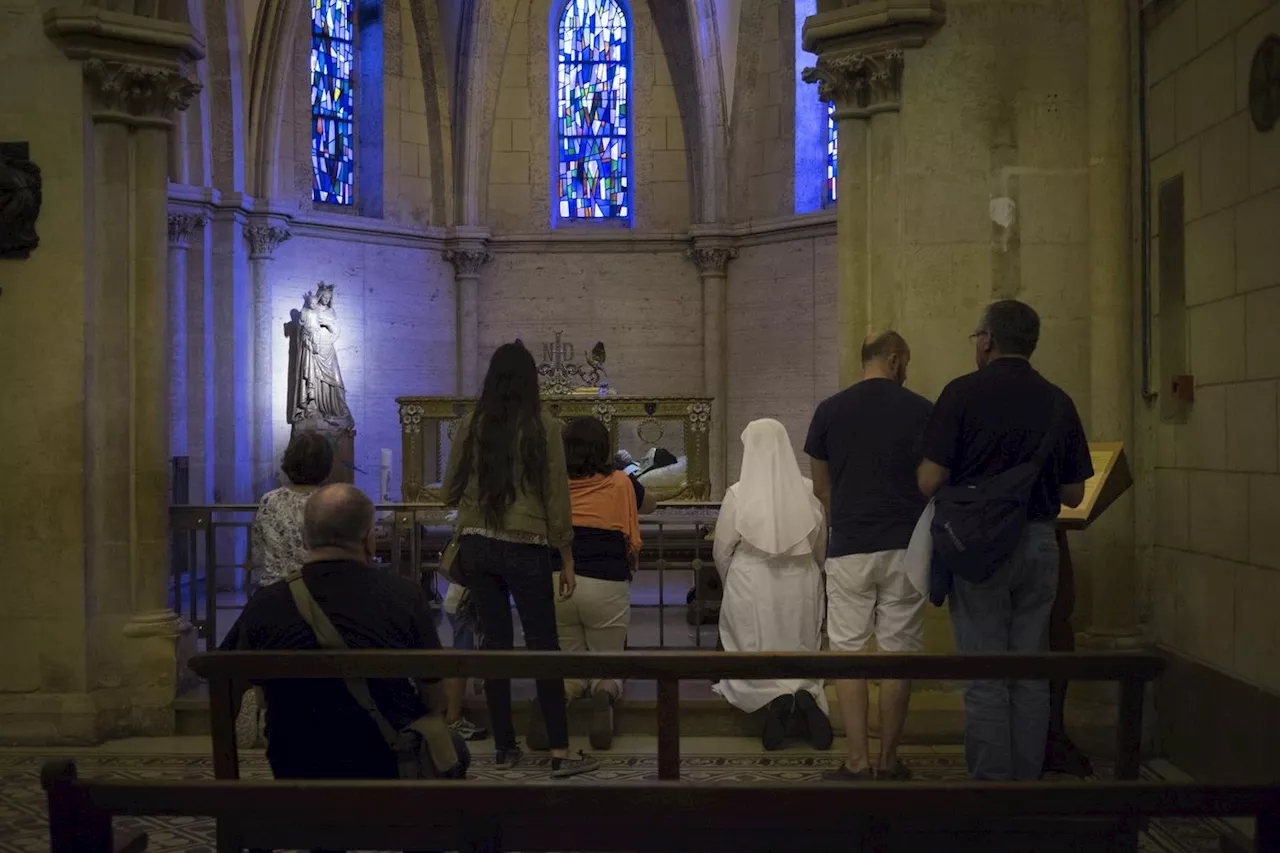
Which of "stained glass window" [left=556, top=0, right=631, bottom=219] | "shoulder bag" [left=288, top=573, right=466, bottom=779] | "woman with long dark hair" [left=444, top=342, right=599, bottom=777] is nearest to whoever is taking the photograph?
"shoulder bag" [left=288, top=573, right=466, bottom=779]

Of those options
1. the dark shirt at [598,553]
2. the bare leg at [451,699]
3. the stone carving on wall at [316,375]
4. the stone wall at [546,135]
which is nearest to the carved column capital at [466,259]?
the stone wall at [546,135]

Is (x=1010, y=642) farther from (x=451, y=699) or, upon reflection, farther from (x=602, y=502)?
(x=602, y=502)

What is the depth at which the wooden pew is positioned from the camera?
8.43ft

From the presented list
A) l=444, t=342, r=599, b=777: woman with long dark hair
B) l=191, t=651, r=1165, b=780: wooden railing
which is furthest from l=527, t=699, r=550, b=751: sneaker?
l=191, t=651, r=1165, b=780: wooden railing

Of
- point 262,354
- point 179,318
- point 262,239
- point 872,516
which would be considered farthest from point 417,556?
point 262,239

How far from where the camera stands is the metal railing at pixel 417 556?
6934 millimetres

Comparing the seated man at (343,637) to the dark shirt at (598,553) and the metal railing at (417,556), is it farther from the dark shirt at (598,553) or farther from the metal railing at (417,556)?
the dark shirt at (598,553)

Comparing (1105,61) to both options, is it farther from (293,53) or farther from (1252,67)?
(293,53)

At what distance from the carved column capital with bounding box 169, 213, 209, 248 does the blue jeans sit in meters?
11.0

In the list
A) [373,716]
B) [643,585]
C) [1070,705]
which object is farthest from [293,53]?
[373,716]

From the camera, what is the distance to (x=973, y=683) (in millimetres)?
4195

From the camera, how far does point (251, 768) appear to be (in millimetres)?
5605

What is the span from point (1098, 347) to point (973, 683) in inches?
96.1

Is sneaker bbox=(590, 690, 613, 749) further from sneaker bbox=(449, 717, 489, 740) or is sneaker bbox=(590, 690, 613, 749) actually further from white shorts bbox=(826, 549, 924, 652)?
white shorts bbox=(826, 549, 924, 652)
